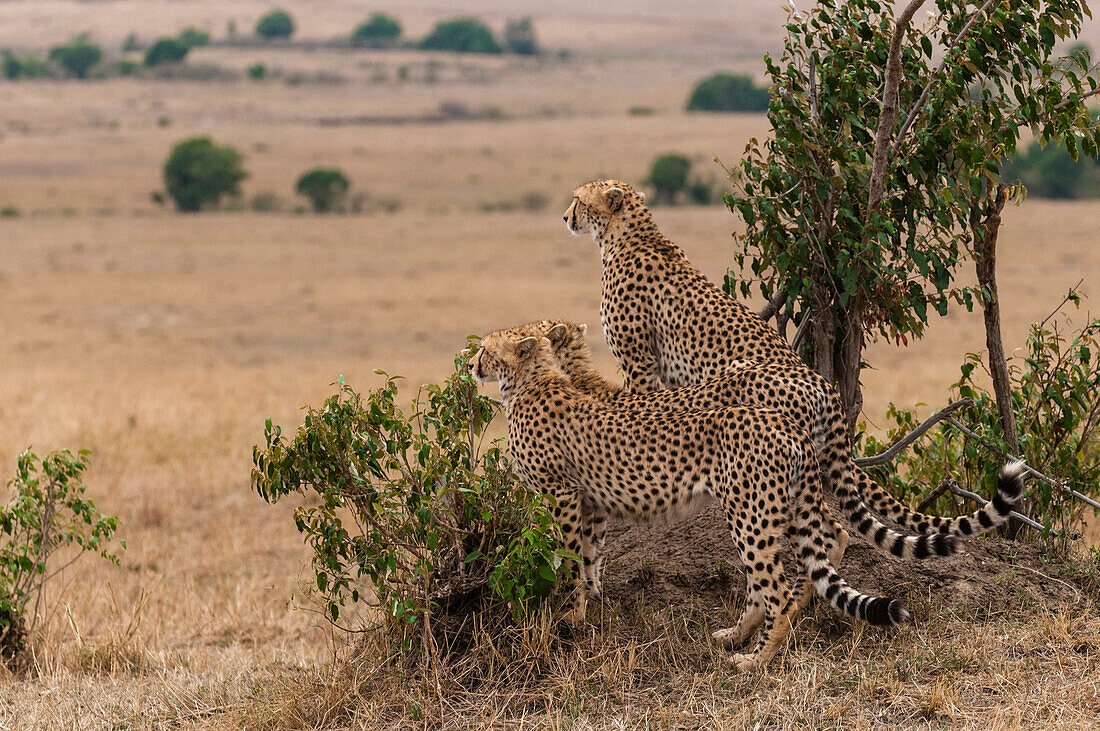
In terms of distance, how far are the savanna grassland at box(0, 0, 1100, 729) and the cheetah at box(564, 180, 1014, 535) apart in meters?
0.57

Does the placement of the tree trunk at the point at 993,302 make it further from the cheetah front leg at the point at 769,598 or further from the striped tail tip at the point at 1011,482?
the cheetah front leg at the point at 769,598

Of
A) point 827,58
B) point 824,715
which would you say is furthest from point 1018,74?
point 824,715

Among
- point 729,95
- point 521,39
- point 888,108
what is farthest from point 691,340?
point 521,39

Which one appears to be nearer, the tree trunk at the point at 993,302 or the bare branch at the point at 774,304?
the tree trunk at the point at 993,302

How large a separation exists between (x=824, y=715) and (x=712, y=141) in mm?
53349

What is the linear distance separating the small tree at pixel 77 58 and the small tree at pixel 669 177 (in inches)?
2066

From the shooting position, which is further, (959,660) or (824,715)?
(959,660)

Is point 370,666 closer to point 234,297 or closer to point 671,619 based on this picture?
point 671,619

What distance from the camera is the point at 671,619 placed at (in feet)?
16.1

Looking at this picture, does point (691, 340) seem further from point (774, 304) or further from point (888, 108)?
point (888, 108)

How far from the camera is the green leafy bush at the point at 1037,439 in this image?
18.6 ft

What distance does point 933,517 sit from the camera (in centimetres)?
449

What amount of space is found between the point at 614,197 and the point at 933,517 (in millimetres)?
1911

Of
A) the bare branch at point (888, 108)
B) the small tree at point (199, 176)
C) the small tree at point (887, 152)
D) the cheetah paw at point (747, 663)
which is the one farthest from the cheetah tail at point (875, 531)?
the small tree at point (199, 176)
